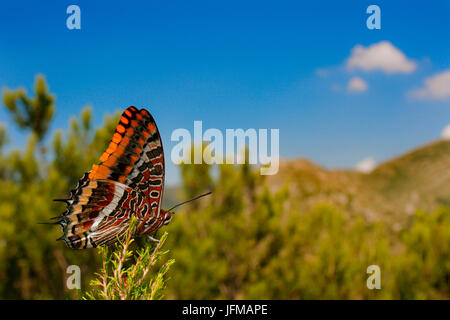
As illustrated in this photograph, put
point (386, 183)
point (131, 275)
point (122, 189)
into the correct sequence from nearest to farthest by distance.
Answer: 1. point (131, 275)
2. point (122, 189)
3. point (386, 183)

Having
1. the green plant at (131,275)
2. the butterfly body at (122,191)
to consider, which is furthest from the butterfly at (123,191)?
the green plant at (131,275)

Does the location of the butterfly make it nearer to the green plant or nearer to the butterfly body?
the butterfly body

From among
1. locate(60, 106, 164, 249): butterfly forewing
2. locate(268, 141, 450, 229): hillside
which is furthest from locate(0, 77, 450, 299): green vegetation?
locate(268, 141, 450, 229): hillside

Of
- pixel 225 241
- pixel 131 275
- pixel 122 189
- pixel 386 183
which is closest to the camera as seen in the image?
pixel 131 275

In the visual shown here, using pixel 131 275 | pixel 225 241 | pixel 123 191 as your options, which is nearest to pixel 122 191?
pixel 123 191

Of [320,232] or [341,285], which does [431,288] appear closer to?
[341,285]

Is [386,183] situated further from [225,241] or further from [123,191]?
[123,191]
